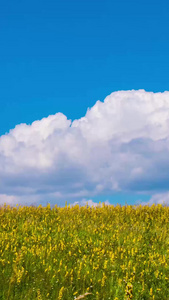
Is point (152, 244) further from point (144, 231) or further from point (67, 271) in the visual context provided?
point (67, 271)

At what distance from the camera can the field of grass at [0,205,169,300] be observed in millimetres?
6613

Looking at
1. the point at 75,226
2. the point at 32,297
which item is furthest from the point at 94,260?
the point at 75,226

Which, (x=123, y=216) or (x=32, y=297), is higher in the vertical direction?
(x=123, y=216)

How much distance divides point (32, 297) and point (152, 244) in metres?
4.48

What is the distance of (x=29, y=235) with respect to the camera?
33.7 feet

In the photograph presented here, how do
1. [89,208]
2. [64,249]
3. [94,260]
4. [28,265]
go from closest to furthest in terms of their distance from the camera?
[28,265] → [94,260] → [64,249] → [89,208]

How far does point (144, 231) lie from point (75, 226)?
2072mm

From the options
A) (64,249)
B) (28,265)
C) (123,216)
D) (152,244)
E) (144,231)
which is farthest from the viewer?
(123,216)

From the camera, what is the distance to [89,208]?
13.8 meters

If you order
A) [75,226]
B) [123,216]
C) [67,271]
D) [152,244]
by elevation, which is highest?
[123,216]

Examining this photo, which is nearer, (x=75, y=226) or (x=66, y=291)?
(x=66, y=291)

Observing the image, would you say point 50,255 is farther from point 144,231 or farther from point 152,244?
point 144,231

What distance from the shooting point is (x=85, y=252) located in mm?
8664

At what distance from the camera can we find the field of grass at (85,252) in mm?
6613
